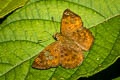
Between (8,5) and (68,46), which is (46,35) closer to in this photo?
(68,46)

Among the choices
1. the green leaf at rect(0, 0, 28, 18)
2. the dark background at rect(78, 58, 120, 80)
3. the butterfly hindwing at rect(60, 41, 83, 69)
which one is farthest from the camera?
the dark background at rect(78, 58, 120, 80)

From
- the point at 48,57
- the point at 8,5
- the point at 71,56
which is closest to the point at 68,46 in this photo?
the point at 71,56

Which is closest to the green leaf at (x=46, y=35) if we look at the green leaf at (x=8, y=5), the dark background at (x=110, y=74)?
the green leaf at (x=8, y=5)

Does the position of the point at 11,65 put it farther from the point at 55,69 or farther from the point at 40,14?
the point at 40,14

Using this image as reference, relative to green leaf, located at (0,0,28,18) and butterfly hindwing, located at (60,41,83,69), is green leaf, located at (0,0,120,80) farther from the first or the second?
green leaf, located at (0,0,28,18)

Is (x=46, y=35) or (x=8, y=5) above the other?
(x=8, y=5)

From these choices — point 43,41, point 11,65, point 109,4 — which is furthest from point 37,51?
point 109,4

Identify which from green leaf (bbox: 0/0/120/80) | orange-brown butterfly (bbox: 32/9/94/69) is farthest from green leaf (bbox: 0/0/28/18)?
orange-brown butterfly (bbox: 32/9/94/69)
